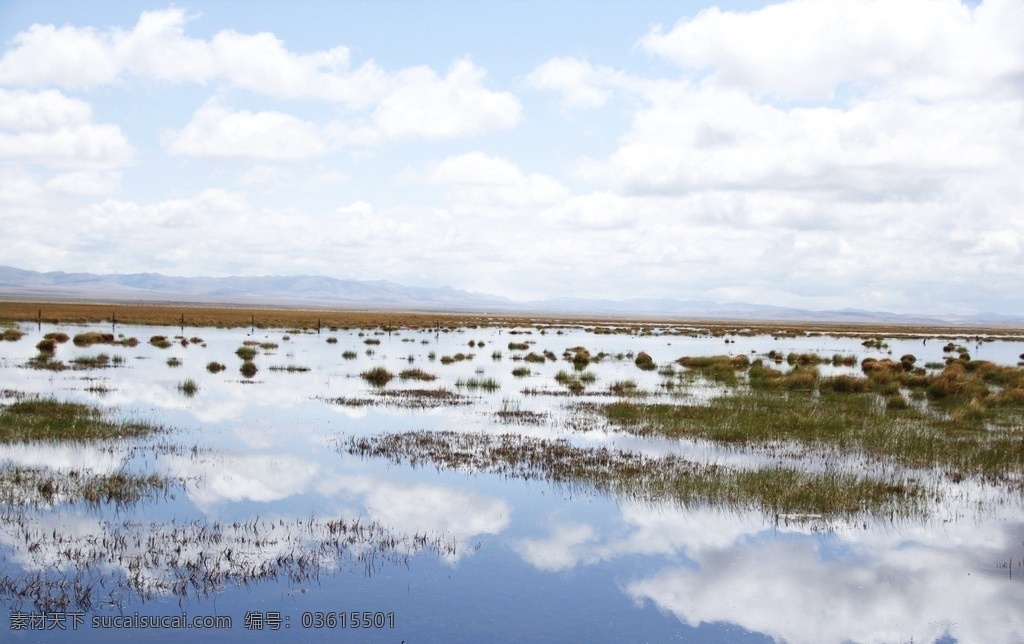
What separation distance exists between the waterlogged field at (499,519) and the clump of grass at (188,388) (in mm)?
378

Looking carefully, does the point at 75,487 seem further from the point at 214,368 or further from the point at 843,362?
the point at 843,362

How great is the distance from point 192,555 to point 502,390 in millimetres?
20255

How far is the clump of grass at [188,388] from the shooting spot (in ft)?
85.4

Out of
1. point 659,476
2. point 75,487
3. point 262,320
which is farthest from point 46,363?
point 262,320

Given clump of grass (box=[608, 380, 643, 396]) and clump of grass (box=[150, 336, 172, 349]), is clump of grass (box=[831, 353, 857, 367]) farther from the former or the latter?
→ clump of grass (box=[150, 336, 172, 349])

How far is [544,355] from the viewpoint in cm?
4922

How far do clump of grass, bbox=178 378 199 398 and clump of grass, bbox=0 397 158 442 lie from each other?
5.14 meters

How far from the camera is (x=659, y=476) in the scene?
15.6 metres

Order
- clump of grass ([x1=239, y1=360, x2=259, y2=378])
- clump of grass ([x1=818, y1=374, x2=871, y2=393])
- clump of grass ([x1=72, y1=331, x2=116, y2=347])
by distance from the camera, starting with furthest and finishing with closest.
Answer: clump of grass ([x1=72, y1=331, x2=116, y2=347]), clump of grass ([x1=239, y1=360, x2=259, y2=378]), clump of grass ([x1=818, y1=374, x2=871, y2=393])

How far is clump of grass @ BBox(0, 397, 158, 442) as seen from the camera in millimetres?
17109

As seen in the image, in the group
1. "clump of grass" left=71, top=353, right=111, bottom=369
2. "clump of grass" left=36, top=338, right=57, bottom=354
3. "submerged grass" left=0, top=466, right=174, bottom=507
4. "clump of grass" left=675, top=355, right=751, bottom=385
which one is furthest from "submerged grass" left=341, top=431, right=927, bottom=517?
"clump of grass" left=36, top=338, right=57, bottom=354

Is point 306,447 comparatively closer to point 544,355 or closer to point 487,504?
point 487,504

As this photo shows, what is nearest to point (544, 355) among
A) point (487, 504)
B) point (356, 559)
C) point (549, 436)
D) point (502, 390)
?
point (502, 390)

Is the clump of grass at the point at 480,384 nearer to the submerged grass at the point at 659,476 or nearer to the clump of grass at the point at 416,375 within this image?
the clump of grass at the point at 416,375
